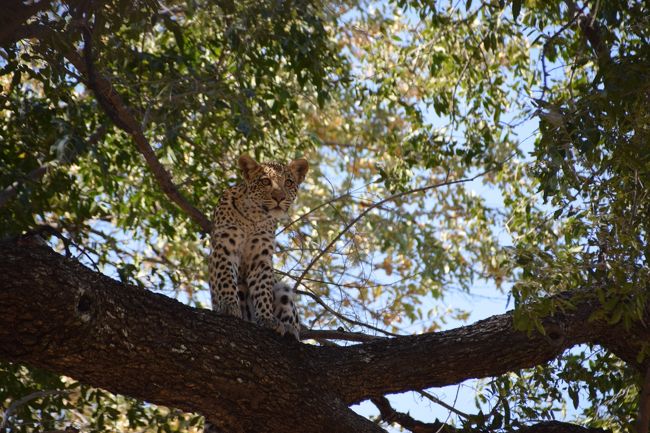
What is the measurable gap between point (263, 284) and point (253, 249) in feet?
1.25

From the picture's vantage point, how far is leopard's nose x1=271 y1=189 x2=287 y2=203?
24.4 ft

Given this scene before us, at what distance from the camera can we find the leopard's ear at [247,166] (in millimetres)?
7637

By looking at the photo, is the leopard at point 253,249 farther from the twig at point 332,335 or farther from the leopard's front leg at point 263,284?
the twig at point 332,335

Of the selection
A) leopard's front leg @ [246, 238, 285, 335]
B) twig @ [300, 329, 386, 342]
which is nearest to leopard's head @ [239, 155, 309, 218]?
leopard's front leg @ [246, 238, 285, 335]

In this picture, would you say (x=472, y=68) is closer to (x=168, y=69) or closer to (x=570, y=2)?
(x=570, y=2)

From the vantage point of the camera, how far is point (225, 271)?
22.3ft

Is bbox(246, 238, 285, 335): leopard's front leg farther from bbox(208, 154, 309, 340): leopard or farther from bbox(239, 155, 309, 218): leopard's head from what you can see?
bbox(239, 155, 309, 218): leopard's head

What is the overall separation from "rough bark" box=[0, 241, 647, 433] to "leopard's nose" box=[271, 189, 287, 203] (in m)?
2.06

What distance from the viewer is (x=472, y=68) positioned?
9352 millimetres

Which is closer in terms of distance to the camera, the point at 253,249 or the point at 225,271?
the point at 225,271

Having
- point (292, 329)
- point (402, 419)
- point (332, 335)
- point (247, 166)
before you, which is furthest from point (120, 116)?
point (402, 419)

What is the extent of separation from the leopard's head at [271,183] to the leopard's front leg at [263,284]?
371 mm

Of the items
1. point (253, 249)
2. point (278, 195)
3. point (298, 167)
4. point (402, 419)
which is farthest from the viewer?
point (298, 167)

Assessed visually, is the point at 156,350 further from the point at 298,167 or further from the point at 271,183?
the point at 298,167
